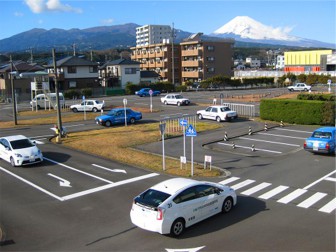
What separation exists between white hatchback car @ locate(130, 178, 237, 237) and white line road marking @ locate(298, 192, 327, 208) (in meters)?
3.30

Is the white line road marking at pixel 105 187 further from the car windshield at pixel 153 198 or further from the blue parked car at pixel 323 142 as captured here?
the blue parked car at pixel 323 142

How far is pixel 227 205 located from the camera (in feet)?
43.1

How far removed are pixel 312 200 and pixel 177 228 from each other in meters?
6.10

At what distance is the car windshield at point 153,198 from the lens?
11273 millimetres

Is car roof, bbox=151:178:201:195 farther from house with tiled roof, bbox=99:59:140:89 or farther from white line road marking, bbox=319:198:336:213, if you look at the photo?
house with tiled roof, bbox=99:59:140:89

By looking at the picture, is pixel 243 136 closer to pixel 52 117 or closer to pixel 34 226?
pixel 34 226

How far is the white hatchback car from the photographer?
11.0 m

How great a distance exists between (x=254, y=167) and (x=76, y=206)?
31.8 feet

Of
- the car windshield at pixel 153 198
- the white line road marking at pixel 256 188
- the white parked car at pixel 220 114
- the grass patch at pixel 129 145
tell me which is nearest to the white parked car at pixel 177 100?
the white parked car at pixel 220 114

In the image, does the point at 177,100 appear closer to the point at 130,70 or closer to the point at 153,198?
the point at 130,70

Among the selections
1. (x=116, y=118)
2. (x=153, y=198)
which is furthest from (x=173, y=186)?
(x=116, y=118)

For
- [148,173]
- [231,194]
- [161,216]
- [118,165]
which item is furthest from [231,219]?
[118,165]

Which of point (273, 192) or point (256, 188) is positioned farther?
point (256, 188)

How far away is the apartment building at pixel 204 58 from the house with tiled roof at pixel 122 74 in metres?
21.3
